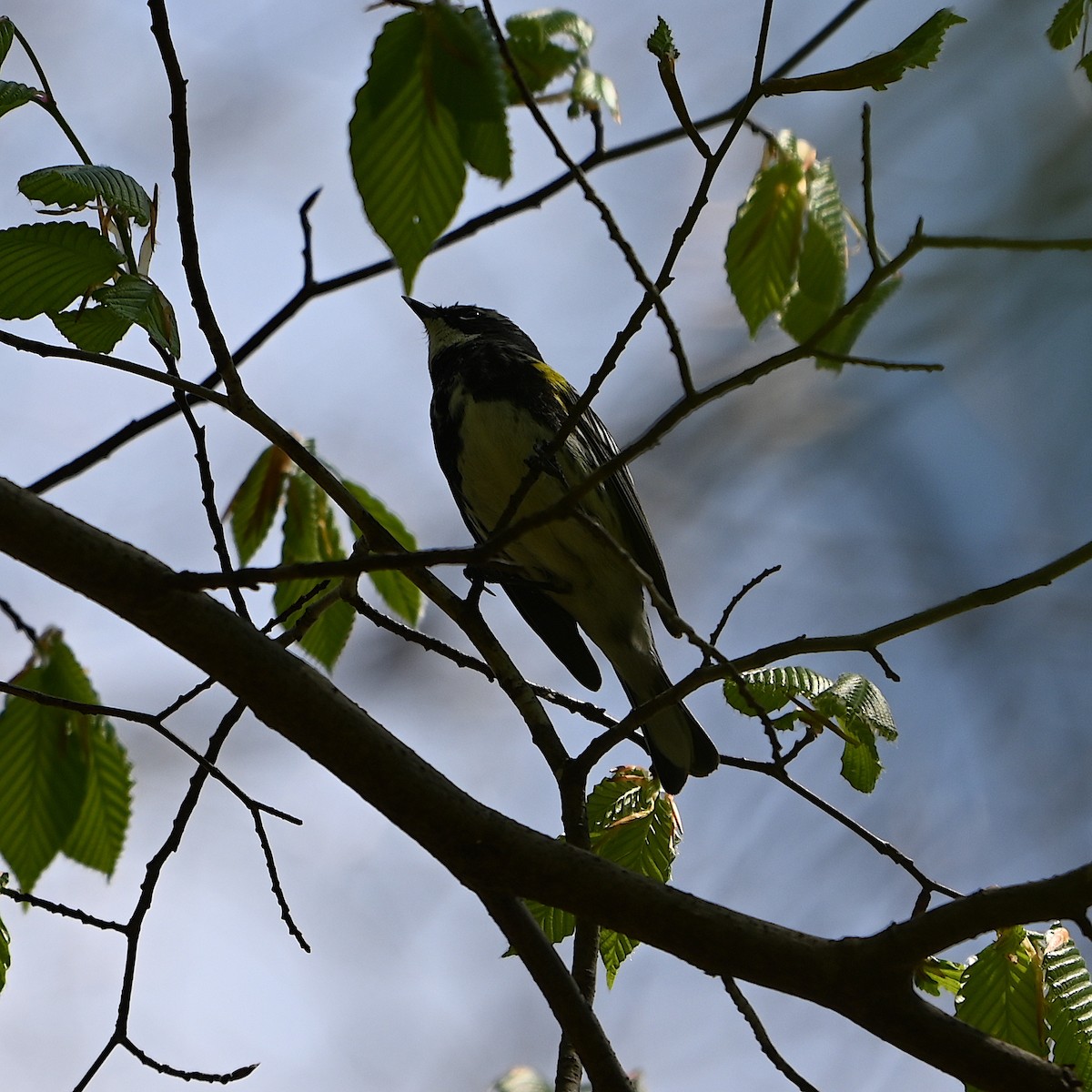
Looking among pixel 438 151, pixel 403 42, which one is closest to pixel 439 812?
pixel 438 151

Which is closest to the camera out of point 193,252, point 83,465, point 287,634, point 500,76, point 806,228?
point 500,76

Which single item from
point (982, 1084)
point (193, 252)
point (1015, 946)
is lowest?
point (982, 1084)

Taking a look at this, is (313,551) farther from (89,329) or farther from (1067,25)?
(1067,25)

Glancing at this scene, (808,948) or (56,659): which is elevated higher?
(56,659)

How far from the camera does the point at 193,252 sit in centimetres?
181

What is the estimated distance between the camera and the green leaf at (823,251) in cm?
215

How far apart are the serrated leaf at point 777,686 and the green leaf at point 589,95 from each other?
157 cm

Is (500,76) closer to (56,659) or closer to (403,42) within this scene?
(403,42)

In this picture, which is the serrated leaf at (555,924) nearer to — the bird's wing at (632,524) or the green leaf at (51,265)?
the green leaf at (51,265)

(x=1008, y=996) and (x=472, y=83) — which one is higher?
(x=472, y=83)

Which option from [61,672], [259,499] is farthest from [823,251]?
[61,672]

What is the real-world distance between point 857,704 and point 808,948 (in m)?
0.60

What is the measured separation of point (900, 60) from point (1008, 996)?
145cm

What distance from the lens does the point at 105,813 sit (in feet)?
8.07
